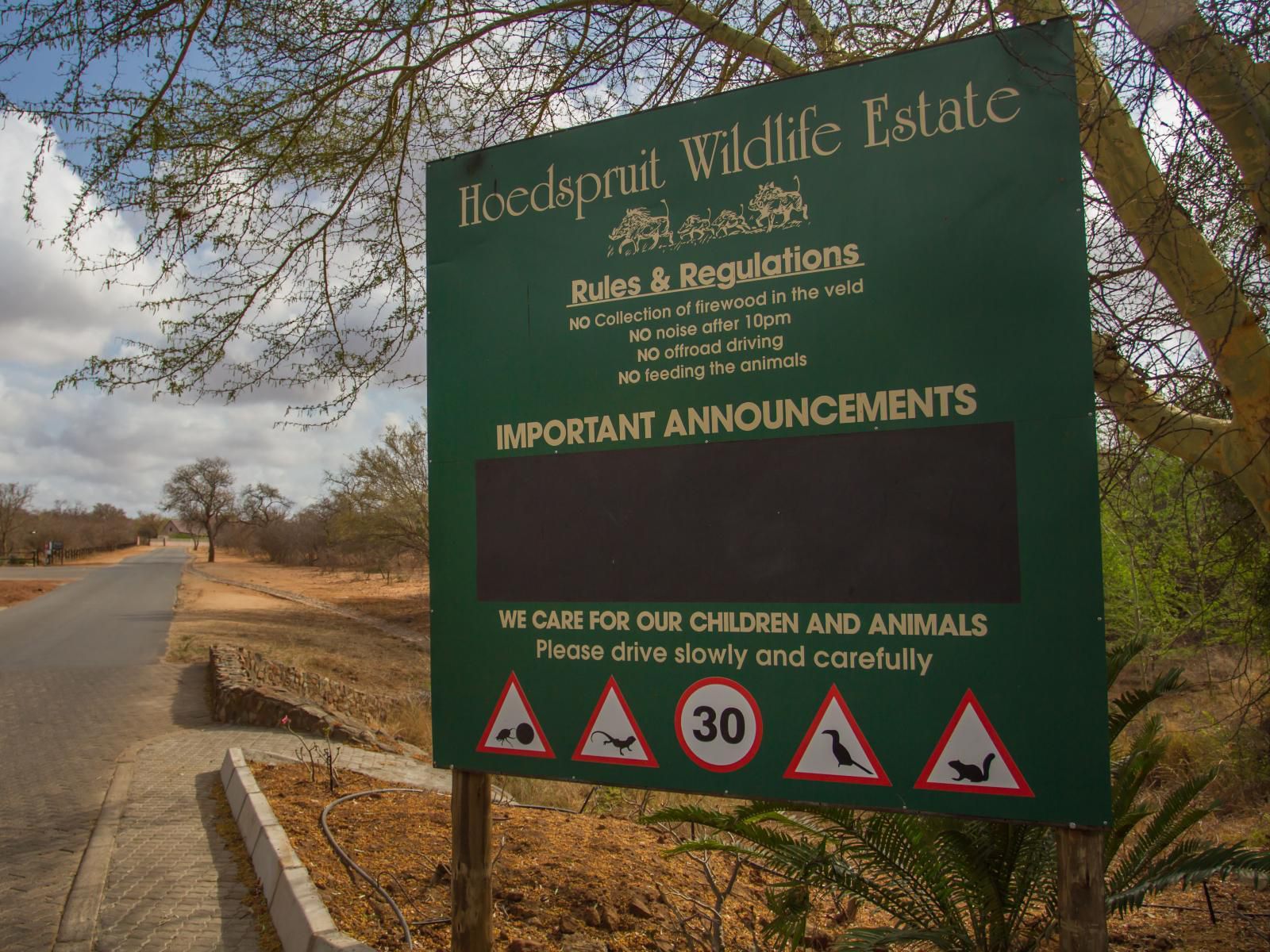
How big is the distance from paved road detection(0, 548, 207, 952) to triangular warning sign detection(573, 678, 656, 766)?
11.7 ft

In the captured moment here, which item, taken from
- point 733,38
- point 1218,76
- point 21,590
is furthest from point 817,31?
point 21,590

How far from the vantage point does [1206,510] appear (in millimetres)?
8156

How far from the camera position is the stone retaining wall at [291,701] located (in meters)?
10.8

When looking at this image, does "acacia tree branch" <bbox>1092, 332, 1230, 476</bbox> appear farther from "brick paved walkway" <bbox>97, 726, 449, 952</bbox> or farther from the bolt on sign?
"brick paved walkway" <bbox>97, 726, 449, 952</bbox>

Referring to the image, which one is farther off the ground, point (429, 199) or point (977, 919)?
point (429, 199)

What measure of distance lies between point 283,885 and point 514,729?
8.24ft

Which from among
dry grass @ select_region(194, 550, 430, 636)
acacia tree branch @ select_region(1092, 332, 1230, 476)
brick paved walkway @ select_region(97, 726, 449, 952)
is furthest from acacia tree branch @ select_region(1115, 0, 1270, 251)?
dry grass @ select_region(194, 550, 430, 636)

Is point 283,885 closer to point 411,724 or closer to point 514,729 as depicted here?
point 514,729

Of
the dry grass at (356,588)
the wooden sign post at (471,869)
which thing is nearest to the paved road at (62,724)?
the wooden sign post at (471,869)

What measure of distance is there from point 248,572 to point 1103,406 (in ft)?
203

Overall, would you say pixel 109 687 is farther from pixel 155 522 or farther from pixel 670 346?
pixel 155 522

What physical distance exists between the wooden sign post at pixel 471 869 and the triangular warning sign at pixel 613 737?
55cm

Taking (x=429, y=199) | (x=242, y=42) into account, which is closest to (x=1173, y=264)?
(x=429, y=199)

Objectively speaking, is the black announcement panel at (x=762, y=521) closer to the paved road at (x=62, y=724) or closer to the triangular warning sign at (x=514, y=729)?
the triangular warning sign at (x=514, y=729)
